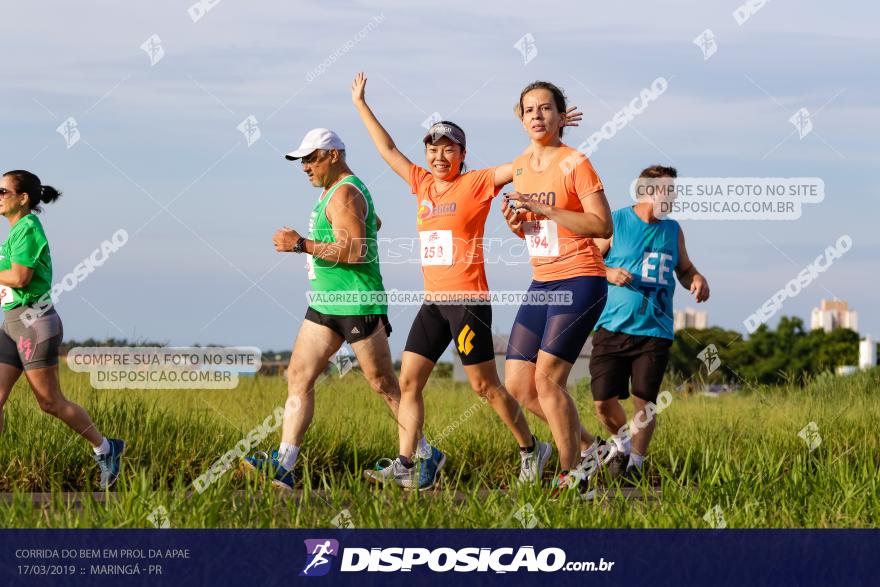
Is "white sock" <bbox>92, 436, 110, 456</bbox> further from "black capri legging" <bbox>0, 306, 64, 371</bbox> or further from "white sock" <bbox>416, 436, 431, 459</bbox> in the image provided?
"white sock" <bbox>416, 436, 431, 459</bbox>

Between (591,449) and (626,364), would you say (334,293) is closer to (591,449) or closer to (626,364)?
(591,449)

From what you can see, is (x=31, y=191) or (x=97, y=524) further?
(x=31, y=191)

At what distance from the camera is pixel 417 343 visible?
7406mm

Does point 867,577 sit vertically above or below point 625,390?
below

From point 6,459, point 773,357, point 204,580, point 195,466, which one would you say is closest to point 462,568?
point 204,580

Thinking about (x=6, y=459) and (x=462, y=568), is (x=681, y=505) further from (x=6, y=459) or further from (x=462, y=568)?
(x=6, y=459)

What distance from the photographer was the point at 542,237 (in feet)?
23.0

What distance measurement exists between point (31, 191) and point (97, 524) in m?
2.99

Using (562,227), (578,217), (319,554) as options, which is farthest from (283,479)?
(578,217)

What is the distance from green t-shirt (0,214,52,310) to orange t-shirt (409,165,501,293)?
7.96 feet

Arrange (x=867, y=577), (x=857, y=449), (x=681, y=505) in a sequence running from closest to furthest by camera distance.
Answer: (x=867, y=577) < (x=681, y=505) < (x=857, y=449)

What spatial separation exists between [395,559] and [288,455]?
7.60 feet

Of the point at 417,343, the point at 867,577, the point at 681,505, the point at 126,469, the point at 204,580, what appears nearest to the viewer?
the point at 204,580

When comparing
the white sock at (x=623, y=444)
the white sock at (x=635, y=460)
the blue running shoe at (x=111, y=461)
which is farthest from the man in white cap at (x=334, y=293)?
the white sock at (x=635, y=460)
